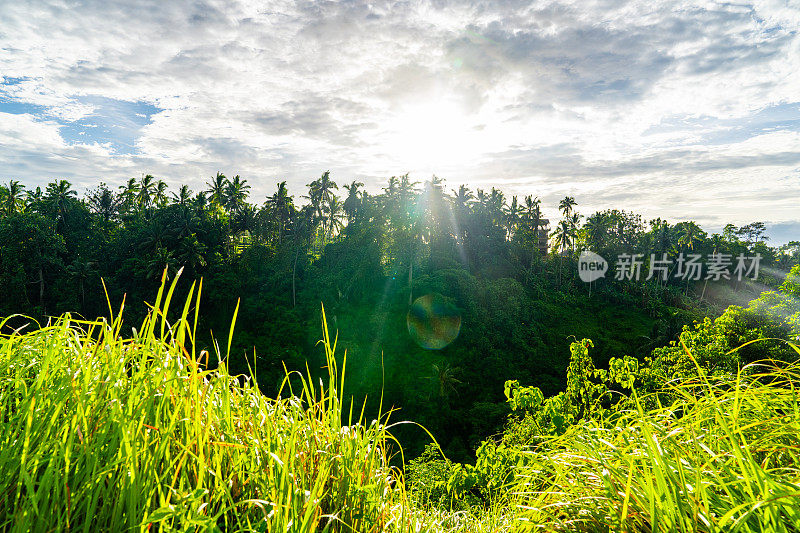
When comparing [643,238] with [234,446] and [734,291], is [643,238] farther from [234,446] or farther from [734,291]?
[234,446]

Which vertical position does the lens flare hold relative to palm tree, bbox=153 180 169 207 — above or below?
below

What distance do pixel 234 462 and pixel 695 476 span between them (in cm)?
136

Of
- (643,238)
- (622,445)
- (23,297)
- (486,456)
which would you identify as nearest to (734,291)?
(643,238)

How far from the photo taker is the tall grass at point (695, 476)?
0.96 m

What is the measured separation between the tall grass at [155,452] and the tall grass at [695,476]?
0.66 meters

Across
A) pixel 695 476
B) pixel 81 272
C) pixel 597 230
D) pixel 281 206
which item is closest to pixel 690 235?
pixel 597 230

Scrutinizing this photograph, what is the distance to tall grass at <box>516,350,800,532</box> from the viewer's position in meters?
0.96

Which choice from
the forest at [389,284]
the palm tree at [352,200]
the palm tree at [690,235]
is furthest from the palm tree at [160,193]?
the palm tree at [690,235]

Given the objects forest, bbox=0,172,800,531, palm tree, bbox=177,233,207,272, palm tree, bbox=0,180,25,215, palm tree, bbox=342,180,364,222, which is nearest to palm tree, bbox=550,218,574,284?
forest, bbox=0,172,800,531

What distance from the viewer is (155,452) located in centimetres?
99

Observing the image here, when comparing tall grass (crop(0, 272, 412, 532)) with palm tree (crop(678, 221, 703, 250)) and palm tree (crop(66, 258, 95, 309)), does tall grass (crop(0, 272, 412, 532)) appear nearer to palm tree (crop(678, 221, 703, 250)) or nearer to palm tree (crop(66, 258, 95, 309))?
palm tree (crop(66, 258, 95, 309))

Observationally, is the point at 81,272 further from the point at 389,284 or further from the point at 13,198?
the point at 389,284

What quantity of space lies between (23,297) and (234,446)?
3446 cm

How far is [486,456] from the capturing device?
966cm
